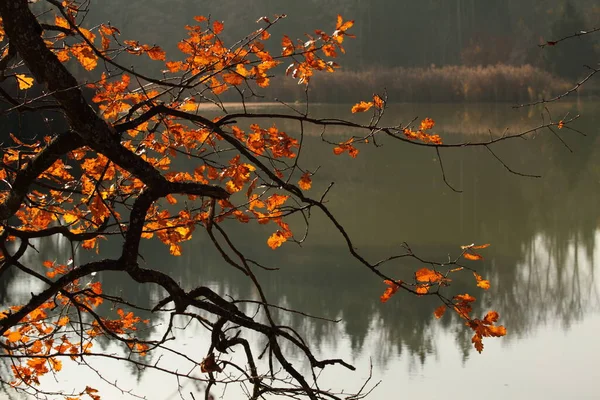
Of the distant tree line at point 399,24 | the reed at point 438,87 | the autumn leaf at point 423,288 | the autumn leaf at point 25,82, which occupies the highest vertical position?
the distant tree line at point 399,24

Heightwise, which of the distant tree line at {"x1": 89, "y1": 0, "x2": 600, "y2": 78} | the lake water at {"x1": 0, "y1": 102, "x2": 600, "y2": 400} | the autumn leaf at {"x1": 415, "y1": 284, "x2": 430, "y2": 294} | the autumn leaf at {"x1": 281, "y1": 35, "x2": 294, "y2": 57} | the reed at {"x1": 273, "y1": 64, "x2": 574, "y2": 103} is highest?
the distant tree line at {"x1": 89, "y1": 0, "x2": 600, "y2": 78}

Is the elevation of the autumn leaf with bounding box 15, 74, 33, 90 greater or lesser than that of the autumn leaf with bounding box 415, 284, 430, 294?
greater

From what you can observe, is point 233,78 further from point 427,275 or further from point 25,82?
point 427,275

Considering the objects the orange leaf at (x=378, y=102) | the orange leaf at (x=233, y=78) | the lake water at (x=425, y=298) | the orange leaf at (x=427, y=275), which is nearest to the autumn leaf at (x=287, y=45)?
the orange leaf at (x=233, y=78)

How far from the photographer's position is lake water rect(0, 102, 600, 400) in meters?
4.62

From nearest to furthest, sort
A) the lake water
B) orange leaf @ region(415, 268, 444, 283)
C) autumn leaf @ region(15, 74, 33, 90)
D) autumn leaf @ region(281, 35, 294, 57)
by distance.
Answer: orange leaf @ region(415, 268, 444, 283), autumn leaf @ region(281, 35, 294, 57), autumn leaf @ region(15, 74, 33, 90), the lake water

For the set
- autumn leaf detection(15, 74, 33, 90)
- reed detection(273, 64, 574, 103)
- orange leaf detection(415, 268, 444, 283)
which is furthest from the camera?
reed detection(273, 64, 574, 103)

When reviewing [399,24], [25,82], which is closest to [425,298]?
[25,82]

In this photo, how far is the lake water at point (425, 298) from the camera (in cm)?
462

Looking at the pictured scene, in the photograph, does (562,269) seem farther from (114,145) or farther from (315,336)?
(114,145)

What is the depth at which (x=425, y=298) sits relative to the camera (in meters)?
6.01

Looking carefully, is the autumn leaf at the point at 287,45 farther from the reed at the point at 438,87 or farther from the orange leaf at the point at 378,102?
the reed at the point at 438,87

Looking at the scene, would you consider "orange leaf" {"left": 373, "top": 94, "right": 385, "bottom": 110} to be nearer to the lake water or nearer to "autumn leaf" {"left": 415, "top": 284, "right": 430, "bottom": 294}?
"autumn leaf" {"left": 415, "top": 284, "right": 430, "bottom": 294}

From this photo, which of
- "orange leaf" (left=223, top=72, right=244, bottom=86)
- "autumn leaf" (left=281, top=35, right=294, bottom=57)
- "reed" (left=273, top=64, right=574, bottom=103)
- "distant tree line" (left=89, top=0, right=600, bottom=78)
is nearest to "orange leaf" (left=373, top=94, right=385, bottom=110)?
"autumn leaf" (left=281, top=35, right=294, bottom=57)
